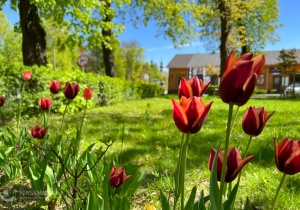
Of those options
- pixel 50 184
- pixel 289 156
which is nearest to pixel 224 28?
pixel 50 184

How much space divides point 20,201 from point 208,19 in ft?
72.7

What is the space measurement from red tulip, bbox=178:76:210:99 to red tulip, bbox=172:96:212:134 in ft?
0.83

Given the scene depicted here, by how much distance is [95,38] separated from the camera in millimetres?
11617

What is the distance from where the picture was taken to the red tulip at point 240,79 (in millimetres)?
810

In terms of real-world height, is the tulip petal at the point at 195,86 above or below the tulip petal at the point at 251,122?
above

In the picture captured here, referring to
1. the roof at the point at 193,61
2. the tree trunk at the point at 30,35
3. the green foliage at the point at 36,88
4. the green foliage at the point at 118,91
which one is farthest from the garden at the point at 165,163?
the roof at the point at 193,61

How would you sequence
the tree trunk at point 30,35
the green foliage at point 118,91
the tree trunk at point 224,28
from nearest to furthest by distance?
the tree trunk at point 30,35 → the green foliage at point 118,91 → the tree trunk at point 224,28

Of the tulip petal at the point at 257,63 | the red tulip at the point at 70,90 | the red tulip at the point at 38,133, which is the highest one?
the tulip petal at the point at 257,63

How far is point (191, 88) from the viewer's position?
4.10ft

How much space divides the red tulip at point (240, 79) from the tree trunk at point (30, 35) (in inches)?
406

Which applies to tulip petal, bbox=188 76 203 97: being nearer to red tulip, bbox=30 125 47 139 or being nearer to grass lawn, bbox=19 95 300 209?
grass lawn, bbox=19 95 300 209

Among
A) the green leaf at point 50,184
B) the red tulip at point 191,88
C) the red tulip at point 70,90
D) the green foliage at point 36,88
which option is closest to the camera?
the red tulip at point 191,88

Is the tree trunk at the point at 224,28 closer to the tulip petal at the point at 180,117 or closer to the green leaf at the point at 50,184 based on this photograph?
the green leaf at the point at 50,184

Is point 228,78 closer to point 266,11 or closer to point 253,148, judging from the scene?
point 253,148
